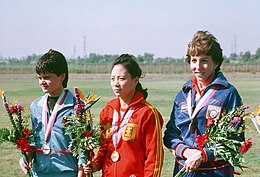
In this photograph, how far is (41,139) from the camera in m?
4.36

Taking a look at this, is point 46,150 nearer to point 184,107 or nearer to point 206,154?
point 184,107

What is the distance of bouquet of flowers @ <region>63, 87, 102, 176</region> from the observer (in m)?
4.02

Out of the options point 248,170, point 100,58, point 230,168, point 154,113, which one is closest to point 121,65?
point 154,113

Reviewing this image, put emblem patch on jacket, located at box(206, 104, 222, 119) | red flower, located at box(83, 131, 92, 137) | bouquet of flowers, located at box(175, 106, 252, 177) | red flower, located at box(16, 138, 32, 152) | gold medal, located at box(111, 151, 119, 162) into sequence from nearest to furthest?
bouquet of flowers, located at box(175, 106, 252, 177) → emblem patch on jacket, located at box(206, 104, 222, 119) → red flower, located at box(83, 131, 92, 137) → gold medal, located at box(111, 151, 119, 162) → red flower, located at box(16, 138, 32, 152)

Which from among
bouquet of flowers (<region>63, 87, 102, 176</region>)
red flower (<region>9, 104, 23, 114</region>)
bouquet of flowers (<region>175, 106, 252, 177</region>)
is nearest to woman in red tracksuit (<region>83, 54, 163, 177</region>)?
bouquet of flowers (<region>63, 87, 102, 176</region>)

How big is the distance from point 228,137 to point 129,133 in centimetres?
78

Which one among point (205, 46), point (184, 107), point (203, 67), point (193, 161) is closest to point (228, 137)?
point (193, 161)

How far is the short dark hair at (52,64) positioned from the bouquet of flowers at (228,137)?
1348 mm

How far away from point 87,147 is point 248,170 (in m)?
4.79

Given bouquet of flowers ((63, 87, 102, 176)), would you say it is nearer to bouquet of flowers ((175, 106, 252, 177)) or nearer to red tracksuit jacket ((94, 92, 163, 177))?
red tracksuit jacket ((94, 92, 163, 177))

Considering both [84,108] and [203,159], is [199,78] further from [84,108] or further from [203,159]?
[84,108]

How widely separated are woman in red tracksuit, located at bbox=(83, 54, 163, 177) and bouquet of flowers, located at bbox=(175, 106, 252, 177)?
45 centimetres

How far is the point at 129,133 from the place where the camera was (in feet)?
13.5

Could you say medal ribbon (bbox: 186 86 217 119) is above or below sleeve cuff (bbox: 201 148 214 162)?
above
